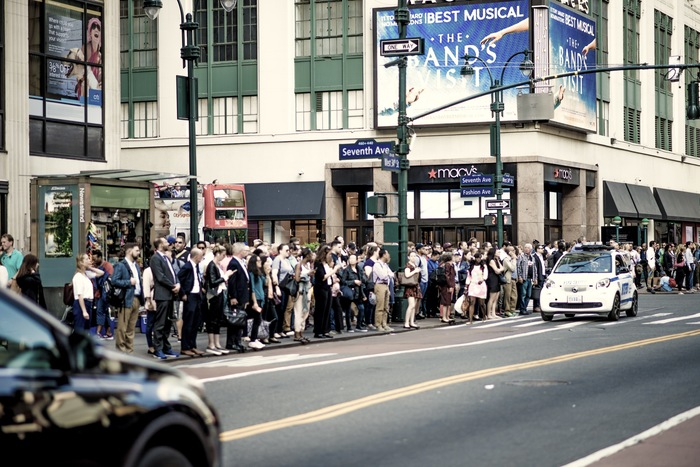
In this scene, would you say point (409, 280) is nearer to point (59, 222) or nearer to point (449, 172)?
point (59, 222)

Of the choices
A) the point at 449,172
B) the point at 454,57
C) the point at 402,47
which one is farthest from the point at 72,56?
the point at 454,57

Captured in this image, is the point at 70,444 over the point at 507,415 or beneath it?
over

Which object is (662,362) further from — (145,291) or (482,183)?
(482,183)

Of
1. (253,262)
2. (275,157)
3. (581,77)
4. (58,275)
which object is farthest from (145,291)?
(581,77)

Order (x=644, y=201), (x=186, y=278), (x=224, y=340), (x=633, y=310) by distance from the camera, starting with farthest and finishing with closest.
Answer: (x=644, y=201) < (x=633, y=310) < (x=224, y=340) < (x=186, y=278)

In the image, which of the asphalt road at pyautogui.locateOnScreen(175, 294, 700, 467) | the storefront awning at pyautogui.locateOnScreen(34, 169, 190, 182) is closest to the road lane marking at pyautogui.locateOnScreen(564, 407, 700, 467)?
the asphalt road at pyautogui.locateOnScreen(175, 294, 700, 467)

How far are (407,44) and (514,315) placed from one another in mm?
9712

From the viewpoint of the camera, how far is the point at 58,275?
25.6m

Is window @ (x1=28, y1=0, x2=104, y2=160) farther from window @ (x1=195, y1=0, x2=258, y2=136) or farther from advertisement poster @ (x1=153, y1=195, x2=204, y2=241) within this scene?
window @ (x1=195, y1=0, x2=258, y2=136)

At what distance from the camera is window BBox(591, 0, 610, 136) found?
5819 cm

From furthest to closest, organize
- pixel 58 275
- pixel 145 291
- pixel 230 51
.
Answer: pixel 230 51
pixel 58 275
pixel 145 291

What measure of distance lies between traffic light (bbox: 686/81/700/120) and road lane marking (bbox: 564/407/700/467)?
18218mm

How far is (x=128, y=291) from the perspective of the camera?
62.1 ft

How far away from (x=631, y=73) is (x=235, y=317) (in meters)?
47.5
